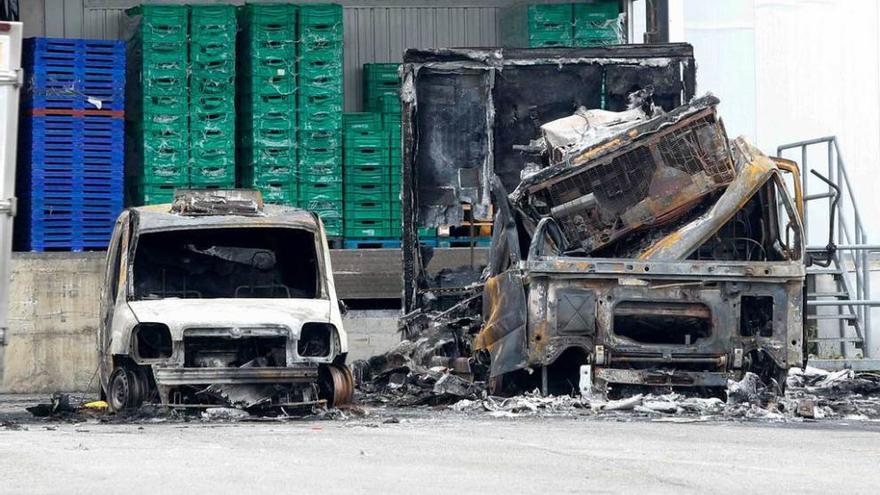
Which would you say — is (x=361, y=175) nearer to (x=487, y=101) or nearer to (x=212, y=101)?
(x=212, y=101)

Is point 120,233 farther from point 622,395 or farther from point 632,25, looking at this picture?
point 632,25

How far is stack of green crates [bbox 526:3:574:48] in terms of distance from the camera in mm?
23009

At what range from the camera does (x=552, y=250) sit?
49.1 ft

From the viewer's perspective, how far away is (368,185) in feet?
74.2

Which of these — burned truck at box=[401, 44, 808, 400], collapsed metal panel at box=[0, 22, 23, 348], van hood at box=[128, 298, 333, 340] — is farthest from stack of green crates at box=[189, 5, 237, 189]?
van hood at box=[128, 298, 333, 340]

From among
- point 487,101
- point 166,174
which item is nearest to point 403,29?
point 166,174

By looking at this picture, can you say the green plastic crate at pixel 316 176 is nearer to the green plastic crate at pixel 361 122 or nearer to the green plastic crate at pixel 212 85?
the green plastic crate at pixel 361 122

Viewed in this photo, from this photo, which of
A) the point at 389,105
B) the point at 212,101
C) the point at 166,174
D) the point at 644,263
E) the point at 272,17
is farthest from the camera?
the point at 389,105

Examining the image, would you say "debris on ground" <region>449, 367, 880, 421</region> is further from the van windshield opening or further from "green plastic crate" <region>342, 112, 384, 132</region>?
"green plastic crate" <region>342, 112, 384, 132</region>

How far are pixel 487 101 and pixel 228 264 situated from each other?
119 inches

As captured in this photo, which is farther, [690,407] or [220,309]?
[220,309]

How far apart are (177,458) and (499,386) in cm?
508

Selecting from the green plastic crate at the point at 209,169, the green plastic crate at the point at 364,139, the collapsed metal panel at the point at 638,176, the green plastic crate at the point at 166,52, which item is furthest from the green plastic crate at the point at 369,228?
the collapsed metal panel at the point at 638,176

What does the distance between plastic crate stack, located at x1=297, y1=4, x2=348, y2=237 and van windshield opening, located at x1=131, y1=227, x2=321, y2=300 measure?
19.1 feet
